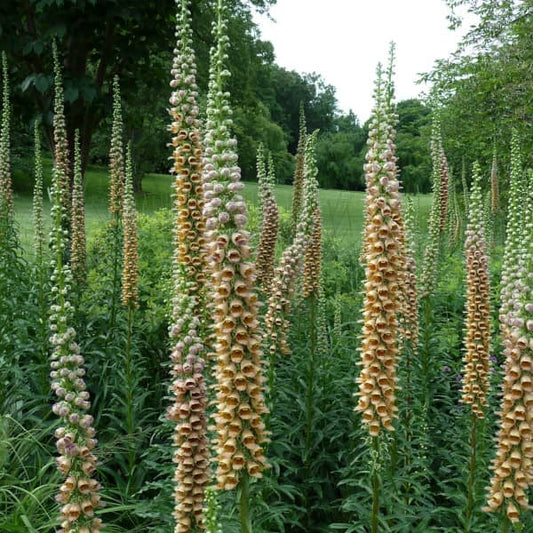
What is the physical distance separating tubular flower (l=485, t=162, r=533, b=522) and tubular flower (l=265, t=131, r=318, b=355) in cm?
167

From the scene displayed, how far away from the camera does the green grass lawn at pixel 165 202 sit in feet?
49.1

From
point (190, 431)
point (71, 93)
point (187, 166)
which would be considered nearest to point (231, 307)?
point (190, 431)

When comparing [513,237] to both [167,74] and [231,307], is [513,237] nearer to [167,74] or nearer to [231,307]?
[231,307]

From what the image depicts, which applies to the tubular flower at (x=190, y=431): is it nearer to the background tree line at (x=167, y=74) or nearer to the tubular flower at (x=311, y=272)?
the tubular flower at (x=311, y=272)

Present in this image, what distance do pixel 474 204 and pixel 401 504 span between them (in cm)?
225

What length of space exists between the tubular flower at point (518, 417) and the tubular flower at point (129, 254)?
372 cm

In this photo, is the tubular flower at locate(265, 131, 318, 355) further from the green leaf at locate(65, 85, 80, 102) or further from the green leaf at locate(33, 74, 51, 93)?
the green leaf at locate(33, 74, 51, 93)

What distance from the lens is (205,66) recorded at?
21828 millimetres

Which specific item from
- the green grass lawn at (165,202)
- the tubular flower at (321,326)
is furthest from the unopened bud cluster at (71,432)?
the green grass lawn at (165,202)

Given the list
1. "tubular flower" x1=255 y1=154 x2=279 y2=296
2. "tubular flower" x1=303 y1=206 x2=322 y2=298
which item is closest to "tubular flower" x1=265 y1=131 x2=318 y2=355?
"tubular flower" x1=303 y1=206 x2=322 y2=298

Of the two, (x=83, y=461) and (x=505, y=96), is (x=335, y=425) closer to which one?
(x=83, y=461)

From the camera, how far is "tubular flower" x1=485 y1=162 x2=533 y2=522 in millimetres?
3094

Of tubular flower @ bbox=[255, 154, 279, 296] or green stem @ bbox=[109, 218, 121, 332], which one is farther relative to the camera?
green stem @ bbox=[109, 218, 121, 332]

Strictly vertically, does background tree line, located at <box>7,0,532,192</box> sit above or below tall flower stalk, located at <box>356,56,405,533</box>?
above
